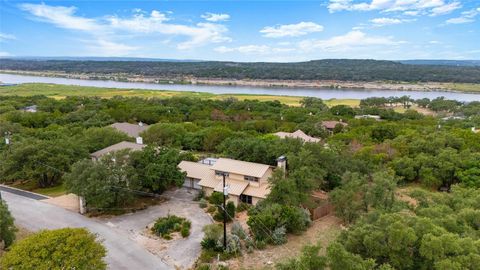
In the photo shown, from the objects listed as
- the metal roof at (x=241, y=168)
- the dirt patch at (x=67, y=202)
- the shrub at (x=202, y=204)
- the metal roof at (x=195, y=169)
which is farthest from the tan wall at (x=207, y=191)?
the dirt patch at (x=67, y=202)

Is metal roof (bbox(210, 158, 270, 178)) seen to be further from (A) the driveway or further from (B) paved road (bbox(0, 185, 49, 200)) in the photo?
(B) paved road (bbox(0, 185, 49, 200))

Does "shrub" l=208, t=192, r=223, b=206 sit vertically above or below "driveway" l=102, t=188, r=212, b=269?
above

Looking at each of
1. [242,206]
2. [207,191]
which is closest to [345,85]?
[207,191]

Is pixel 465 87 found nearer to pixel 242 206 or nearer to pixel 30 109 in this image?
pixel 242 206

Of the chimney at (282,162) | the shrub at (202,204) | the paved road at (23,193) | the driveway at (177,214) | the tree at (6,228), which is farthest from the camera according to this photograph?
the paved road at (23,193)

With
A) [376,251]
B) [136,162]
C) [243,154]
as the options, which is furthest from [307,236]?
[136,162]

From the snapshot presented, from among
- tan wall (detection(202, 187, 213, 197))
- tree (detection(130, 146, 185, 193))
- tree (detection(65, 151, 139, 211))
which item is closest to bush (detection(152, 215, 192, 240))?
tree (detection(130, 146, 185, 193))

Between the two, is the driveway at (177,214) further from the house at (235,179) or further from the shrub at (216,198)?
the house at (235,179)
